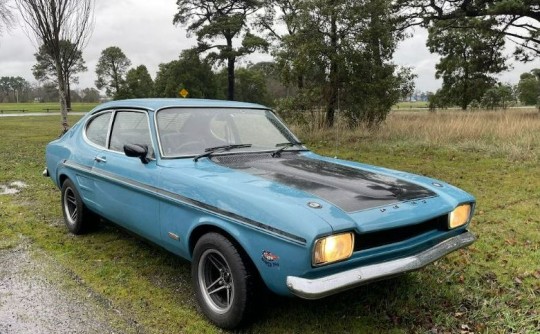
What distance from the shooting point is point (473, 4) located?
20.2 meters

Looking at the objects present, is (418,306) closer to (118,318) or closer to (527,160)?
(118,318)

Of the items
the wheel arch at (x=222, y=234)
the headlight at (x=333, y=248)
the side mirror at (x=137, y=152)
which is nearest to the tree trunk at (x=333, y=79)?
the side mirror at (x=137, y=152)

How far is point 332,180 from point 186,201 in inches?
42.0

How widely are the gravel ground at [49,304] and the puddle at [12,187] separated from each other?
10.9 ft

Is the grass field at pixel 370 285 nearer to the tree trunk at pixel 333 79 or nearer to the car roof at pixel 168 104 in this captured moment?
the car roof at pixel 168 104

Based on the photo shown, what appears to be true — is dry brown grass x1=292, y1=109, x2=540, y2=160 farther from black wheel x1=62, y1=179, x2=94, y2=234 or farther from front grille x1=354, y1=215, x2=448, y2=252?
black wheel x1=62, y1=179, x2=94, y2=234

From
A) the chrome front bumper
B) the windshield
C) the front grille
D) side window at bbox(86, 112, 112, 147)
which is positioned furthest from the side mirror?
the front grille

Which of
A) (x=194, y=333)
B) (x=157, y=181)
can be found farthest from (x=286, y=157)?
(x=194, y=333)

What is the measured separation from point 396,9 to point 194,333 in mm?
20417

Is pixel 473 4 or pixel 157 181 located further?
pixel 473 4

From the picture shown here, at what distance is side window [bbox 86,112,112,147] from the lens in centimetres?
441

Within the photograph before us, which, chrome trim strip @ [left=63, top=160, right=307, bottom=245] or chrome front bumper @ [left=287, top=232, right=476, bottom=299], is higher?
chrome trim strip @ [left=63, top=160, right=307, bottom=245]

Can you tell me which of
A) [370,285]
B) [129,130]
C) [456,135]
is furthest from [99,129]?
[456,135]

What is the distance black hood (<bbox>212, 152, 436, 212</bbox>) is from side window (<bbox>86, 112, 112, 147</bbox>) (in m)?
1.53
